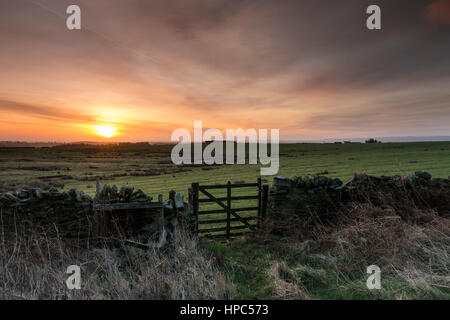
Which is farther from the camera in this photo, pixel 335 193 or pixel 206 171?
pixel 206 171

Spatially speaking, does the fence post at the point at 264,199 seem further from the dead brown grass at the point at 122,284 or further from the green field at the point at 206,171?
the dead brown grass at the point at 122,284

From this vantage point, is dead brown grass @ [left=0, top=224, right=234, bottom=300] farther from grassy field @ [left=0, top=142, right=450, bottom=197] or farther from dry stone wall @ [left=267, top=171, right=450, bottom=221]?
grassy field @ [left=0, top=142, right=450, bottom=197]

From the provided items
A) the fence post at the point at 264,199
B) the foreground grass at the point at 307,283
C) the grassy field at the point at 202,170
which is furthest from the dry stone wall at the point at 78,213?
the grassy field at the point at 202,170

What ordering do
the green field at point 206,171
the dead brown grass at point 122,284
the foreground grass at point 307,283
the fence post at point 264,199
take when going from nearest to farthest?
the dead brown grass at point 122,284, the foreground grass at point 307,283, the fence post at point 264,199, the green field at point 206,171

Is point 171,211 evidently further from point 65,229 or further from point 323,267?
point 323,267

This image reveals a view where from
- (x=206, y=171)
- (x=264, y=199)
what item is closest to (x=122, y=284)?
(x=264, y=199)

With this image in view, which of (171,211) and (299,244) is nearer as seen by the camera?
(299,244)

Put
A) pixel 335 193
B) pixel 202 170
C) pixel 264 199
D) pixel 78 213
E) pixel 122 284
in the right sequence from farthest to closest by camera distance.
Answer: pixel 202 170 < pixel 264 199 < pixel 335 193 < pixel 78 213 < pixel 122 284

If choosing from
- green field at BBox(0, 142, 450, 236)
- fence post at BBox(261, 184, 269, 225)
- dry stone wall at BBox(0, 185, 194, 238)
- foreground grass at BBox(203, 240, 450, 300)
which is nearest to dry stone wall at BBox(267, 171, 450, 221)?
fence post at BBox(261, 184, 269, 225)

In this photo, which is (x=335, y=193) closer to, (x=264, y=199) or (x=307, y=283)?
(x=264, y=199)

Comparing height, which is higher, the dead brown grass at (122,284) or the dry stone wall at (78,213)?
the dry stone wall at (78,213)
